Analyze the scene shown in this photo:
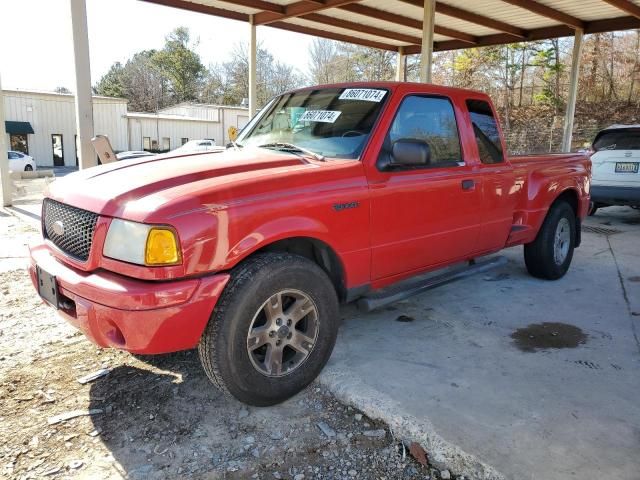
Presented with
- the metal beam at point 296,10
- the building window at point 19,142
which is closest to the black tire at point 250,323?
the metal beam at point 296,10

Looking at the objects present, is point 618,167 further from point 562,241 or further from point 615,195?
point 562,241

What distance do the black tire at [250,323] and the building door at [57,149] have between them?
37569 millimetres

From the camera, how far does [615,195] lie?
912 centimetres

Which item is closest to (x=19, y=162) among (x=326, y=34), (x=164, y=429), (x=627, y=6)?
(x=326, y=34)

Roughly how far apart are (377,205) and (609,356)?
204 cm

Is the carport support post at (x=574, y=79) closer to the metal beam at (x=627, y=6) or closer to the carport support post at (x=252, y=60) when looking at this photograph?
the metal beam at (x=627, y=6)

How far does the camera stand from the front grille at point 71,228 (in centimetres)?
277

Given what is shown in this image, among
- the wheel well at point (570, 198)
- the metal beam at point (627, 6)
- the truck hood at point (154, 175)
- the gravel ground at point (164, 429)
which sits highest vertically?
the metal beam at point (627, 6)

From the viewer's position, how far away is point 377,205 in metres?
3.43

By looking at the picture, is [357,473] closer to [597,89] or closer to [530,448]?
[530,448]

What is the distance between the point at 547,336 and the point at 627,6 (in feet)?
34.7

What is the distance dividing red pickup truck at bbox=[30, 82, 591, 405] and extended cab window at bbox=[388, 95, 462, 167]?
0.05ft

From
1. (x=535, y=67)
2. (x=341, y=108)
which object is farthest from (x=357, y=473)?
(x=535, y=67)

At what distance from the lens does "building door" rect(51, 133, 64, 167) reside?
3528cm
